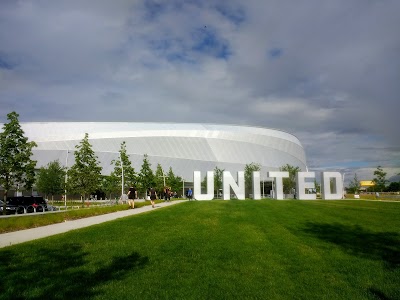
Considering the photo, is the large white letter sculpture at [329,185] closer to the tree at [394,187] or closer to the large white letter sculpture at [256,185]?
the large white letter sculpture at [256,185]

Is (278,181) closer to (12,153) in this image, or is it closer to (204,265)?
(12,153)

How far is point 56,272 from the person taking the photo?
6.96 metres

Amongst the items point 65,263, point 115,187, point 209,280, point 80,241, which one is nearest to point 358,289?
point 209,280

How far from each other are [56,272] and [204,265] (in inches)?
110

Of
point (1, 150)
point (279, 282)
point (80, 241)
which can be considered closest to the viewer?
point (279, 282)

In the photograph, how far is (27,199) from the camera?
109ft

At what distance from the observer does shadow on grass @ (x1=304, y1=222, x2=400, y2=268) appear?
863cm

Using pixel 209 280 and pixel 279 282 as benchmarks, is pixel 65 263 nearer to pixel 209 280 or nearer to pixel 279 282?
pixel 209 280

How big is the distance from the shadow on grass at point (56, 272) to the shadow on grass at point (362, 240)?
5.18 m

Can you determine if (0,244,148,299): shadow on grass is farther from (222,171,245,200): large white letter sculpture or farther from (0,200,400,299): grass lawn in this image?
(222,171,245,200): large white letter sculpture

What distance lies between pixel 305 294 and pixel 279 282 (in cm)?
67

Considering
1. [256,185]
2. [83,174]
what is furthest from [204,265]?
[256,185]

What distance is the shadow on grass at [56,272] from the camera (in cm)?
577

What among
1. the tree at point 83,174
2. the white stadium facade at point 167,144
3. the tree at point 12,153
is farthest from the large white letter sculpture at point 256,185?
the white stadium facade at point 167,144
